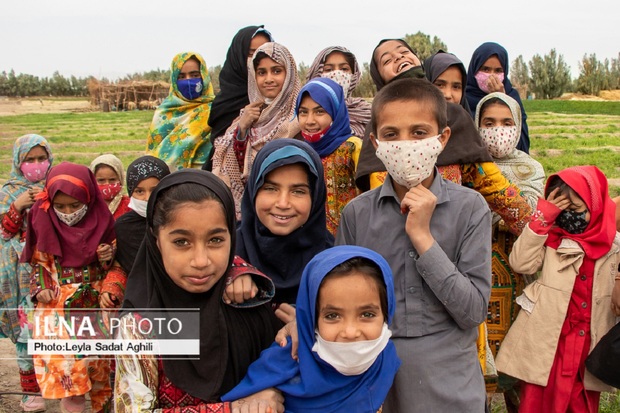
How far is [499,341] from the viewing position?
3186 millimetres

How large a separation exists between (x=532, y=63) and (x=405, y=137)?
31.9 m

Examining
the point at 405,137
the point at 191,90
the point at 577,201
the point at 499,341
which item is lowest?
the point at 499,341

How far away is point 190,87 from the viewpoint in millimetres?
4754

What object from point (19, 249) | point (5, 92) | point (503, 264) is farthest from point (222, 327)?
point (5, 92)

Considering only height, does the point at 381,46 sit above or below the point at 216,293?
above

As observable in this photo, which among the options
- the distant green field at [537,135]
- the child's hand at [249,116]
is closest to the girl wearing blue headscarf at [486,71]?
the child's hand at [249,116]

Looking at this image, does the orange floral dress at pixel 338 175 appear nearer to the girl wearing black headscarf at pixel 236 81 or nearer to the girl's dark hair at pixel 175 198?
the girl's dark hair at pixel 175 198

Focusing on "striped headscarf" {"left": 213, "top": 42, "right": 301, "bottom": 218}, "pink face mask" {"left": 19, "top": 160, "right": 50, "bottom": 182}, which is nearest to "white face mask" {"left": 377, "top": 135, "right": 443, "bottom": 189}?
"striped headscarf" {"left": 213, "top": 42, "right": 301, "bottom": 218}

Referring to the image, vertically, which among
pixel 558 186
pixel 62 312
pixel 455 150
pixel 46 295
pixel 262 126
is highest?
pixel 262 126

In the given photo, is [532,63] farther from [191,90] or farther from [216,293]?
[216,293]

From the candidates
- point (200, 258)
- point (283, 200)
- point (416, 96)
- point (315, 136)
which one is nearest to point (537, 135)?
point (315, 136)

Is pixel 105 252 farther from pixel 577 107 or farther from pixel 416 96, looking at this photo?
pixel 577 107

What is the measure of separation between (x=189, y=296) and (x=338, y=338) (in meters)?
0.56

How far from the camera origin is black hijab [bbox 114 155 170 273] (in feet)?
10.5
